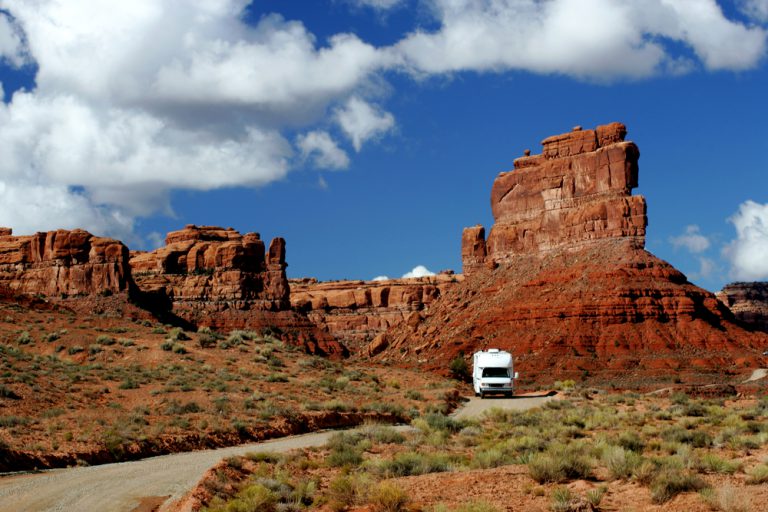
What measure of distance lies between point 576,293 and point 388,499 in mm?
70579

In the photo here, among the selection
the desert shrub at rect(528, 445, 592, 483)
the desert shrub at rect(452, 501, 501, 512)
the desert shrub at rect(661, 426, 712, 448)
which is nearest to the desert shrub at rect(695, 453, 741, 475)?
the desert shrub at rect(528, 445, 592, 483)

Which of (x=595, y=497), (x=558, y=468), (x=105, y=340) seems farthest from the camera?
(x=105, y=340)

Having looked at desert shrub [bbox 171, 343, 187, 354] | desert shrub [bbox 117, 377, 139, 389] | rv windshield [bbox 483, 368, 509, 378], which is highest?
desert shrub [bbox 171, 343, 187, 354]

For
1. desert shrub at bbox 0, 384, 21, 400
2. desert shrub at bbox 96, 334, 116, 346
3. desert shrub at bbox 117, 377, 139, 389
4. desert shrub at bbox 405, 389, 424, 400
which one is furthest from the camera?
desert shrub at bbox 96, 334, 116, 346

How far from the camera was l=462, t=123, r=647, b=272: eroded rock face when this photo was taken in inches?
3494

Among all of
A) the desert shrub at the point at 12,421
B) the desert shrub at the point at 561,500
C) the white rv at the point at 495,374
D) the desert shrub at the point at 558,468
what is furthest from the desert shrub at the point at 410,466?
the white rv at the point at 495,374

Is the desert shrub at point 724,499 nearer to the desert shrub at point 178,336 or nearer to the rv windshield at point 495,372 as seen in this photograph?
the rv windshield at point 495,372

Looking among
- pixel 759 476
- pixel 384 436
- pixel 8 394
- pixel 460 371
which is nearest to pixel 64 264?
pixel 460 371

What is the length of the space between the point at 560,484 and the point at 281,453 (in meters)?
8.13

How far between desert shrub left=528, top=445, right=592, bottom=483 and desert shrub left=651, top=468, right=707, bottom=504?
202cm

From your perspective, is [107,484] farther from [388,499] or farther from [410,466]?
[388,499]

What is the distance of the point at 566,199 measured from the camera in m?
95.2

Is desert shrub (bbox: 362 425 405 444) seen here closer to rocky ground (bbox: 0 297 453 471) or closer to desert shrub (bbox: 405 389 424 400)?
rocky ground (bbox: 0 297 453 471)

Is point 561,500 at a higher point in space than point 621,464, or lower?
lower
